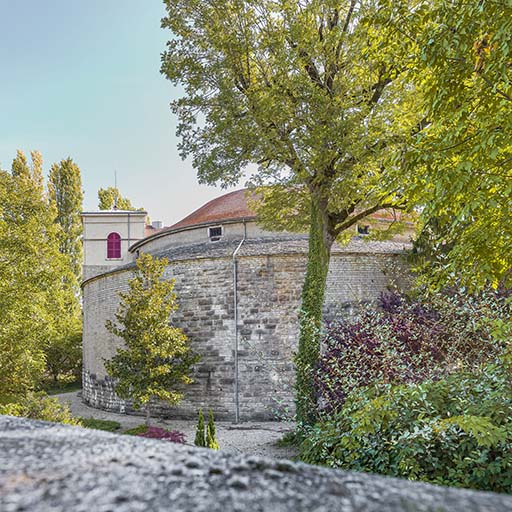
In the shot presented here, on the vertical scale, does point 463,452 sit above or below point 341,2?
below

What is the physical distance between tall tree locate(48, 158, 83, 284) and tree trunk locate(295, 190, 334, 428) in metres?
24.1

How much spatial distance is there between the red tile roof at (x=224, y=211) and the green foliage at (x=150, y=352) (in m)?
5.62

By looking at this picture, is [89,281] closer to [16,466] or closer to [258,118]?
[258,118]

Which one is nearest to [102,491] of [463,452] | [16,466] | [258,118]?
[16,466]

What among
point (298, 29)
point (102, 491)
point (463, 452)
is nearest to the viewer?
point (102, 491)

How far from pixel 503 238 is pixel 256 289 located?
891 centimetres

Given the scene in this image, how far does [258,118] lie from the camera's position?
8.80m

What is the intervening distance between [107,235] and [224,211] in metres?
10.4

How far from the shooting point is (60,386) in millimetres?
24406

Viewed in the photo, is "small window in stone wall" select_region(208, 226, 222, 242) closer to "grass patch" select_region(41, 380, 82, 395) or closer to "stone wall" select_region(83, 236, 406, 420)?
"stone wall" select_region(83, 236, 406, 420)

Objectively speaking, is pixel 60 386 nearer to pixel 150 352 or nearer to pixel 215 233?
pixel 215 233

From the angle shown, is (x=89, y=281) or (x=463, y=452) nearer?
(x=463, y=452)

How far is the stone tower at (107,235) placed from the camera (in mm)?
25578

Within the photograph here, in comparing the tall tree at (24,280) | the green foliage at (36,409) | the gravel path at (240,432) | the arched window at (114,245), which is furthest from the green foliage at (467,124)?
the arched window at (114,245)
